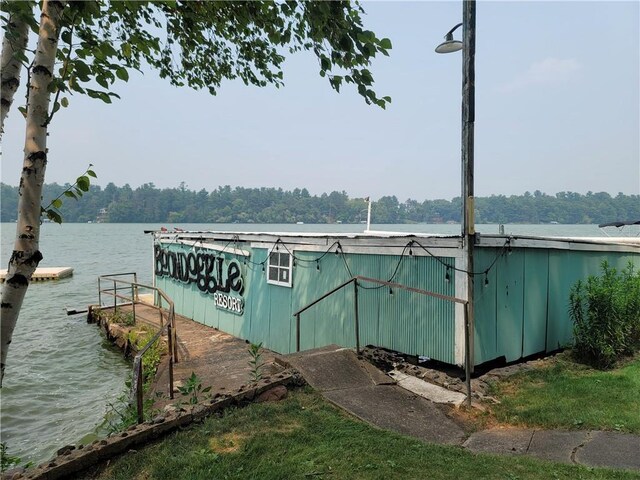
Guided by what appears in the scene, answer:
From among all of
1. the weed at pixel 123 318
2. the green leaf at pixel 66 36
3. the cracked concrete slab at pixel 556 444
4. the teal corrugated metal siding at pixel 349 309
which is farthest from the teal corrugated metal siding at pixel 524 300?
the weed at pixel 123 318

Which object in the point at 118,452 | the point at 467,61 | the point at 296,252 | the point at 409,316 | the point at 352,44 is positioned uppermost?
the point at 467,61

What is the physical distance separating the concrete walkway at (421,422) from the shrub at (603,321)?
→ 9.77 ft

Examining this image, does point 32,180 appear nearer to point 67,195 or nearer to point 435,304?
point 67,195

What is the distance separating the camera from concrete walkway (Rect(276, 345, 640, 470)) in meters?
4.20

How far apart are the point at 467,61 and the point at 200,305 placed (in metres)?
10.5

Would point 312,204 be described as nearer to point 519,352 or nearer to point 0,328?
point 519,352

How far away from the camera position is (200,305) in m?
13.8

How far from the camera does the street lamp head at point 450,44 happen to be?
627 cm

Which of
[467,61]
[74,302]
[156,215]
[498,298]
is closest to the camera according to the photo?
[467,61]

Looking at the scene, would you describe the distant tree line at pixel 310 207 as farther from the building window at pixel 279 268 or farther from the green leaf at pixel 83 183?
the green leaf at pixel 83 183

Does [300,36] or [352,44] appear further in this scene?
[300,36]

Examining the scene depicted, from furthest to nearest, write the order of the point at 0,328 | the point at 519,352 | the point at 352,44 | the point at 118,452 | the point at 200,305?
the point at 200,305
the point at 519,352
the point at 118,452
the point at 352,44
the point at 0,328

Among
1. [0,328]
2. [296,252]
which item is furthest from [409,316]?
[0,328]

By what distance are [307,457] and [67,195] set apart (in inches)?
114
